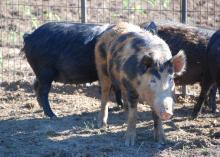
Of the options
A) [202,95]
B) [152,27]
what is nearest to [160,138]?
[202,95]

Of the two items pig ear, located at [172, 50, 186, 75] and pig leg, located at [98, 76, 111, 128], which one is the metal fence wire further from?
pig ear, located at [172, 50, 186, 75]

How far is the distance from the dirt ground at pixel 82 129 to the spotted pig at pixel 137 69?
258mm

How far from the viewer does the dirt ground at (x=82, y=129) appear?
22.3 ft

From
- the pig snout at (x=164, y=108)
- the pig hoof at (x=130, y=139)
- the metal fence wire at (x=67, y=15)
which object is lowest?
the pig hoof at (x=130, y=139)

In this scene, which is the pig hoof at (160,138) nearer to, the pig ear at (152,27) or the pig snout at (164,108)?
the pig snout at (164,108)

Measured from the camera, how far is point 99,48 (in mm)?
7781

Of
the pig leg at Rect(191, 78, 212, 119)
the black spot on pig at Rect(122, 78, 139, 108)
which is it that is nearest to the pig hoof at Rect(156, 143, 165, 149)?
the black spot on pig at Rect(122, 78, 139, 108)

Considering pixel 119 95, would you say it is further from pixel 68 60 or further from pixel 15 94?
pixel 15 94

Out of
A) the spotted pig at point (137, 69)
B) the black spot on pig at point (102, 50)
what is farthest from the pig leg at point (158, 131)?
the black spot on pig at point (102, 50)

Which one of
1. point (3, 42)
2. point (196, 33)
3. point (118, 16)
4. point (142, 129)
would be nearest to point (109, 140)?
point (142, 129)

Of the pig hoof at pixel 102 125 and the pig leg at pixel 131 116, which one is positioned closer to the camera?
the pig leg at pixel 131 116

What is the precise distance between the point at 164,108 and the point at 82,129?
1.67 metres

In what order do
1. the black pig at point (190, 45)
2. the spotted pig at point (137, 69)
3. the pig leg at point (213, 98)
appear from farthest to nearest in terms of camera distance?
the pig leg at point (213, 98) < the black pig at point (190, 45) < the spotted pig at point (137, 69)

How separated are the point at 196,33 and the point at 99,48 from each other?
1.71 meters
